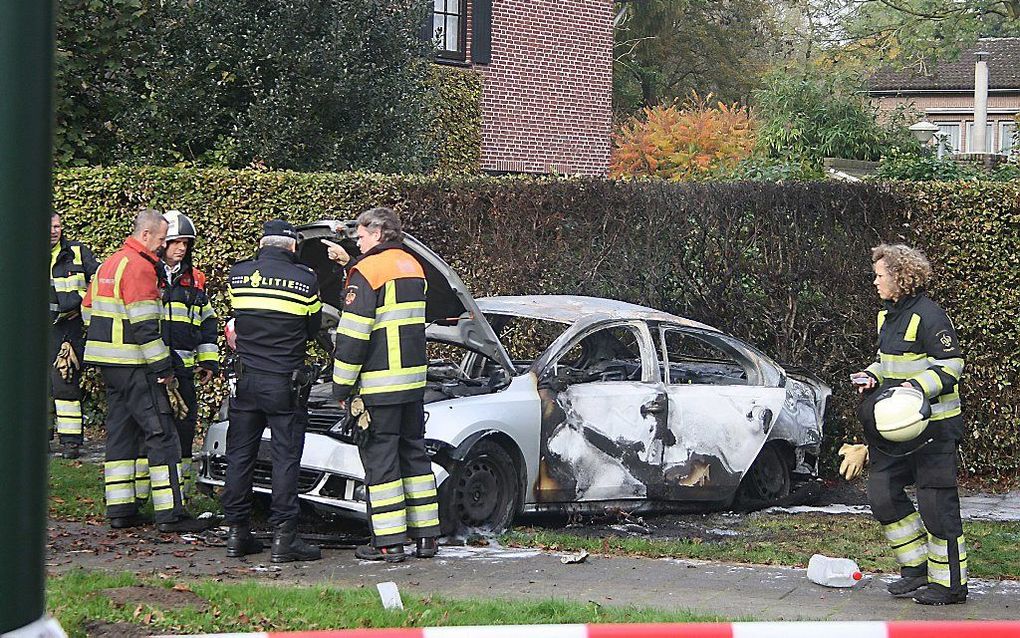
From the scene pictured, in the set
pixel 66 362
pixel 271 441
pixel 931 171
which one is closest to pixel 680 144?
pixel 931 171

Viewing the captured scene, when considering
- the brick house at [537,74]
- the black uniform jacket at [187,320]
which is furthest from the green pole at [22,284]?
the brick house at [537,74]

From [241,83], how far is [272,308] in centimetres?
721

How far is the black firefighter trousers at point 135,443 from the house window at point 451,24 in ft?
40.5

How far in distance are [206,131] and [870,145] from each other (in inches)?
438

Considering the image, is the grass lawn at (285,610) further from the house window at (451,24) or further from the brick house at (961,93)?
the brick house at (961,93)

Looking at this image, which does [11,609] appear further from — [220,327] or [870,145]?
[870,145]

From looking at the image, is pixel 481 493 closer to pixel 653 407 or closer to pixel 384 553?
pixel 384 553

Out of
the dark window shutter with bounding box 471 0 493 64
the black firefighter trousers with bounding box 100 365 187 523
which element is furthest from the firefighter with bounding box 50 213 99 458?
the dark window shutter with bounding box 471 0 493 64

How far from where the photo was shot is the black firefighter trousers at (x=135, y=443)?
27.6 ft

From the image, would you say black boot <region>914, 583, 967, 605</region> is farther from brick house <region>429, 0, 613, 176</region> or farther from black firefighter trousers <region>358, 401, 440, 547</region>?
brick house <region>429, 0, 613, 176</region>

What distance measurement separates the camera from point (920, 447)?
275 inches

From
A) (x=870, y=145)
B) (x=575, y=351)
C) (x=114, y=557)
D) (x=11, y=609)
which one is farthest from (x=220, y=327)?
(x=870, y=145)

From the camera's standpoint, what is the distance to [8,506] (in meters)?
3.05

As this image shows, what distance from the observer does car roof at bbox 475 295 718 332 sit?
9320mm
